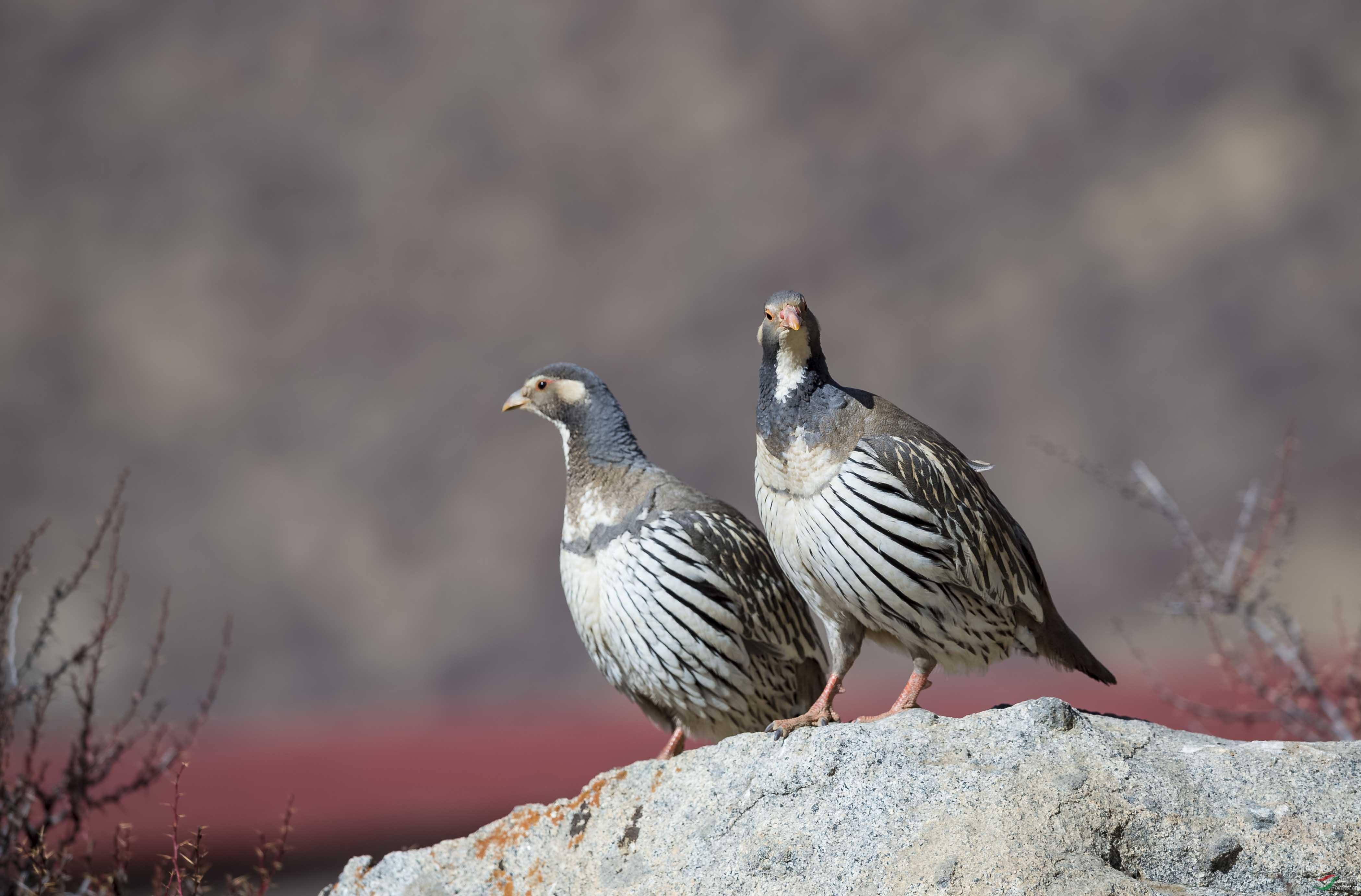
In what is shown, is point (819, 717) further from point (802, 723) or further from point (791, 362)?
point (791, 362)

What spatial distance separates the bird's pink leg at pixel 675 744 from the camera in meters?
3.71

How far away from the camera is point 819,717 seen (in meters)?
2.89

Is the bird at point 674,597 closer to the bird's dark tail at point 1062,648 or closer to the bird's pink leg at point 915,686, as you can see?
the bird's pink leg at point 915,686

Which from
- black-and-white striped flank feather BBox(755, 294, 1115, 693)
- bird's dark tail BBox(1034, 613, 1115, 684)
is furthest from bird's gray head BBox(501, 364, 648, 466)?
bird's dark tail BBox(1034, 613, 1115, 684)

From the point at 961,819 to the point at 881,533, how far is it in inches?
30.3

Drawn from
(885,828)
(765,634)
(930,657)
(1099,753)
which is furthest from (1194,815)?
(765,634)

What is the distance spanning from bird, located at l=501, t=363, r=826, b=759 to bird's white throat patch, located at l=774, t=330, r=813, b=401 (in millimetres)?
677

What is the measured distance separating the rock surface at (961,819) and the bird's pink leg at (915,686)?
0.35 meters

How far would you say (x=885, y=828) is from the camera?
2.34 m

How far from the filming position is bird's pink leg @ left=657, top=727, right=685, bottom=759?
12.2ft

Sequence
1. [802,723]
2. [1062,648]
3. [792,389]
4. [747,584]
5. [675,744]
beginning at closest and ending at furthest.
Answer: [802,723] < [792,389] < [1062,648] < [747,584] < [675,744]

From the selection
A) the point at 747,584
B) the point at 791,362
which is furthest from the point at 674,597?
the point at 791,362

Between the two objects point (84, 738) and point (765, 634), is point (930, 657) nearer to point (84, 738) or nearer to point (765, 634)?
point (765, 634)

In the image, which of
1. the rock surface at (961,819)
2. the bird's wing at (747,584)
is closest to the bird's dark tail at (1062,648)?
the rock surface at (961,819)
